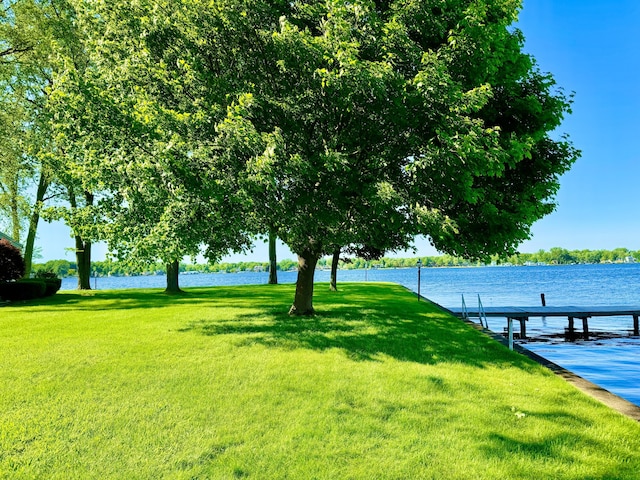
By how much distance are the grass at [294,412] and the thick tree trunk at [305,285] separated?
3.93 metres

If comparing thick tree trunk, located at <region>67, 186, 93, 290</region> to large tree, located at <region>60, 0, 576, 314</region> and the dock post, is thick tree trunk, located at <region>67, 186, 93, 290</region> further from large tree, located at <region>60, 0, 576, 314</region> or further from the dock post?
the dock post

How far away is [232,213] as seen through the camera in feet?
43.4

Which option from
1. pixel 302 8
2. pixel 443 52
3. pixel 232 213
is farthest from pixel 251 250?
pixel 443 52

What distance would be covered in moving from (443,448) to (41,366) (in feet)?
29.0

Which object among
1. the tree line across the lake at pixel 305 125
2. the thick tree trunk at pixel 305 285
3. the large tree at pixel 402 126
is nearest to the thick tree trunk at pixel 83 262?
the tree line across the lake at pixel 305 125

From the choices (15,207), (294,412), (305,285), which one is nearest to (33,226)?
(15,207)

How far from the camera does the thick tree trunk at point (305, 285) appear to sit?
17.1m

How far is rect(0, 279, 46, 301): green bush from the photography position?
82.1 ft

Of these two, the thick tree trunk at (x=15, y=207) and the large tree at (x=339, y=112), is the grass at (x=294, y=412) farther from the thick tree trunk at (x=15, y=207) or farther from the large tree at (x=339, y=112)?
the thick tree trunk at (x=15, y=207)

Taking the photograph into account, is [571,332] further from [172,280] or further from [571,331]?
[172,280]

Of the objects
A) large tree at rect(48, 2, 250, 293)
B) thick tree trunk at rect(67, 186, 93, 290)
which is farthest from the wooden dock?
thick tree trunk at rect(67, 186, 93, 290)

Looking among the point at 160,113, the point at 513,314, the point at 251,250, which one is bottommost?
the point at 513,314

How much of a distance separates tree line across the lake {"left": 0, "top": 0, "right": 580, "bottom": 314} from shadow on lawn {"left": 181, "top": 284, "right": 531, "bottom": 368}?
2.95 meters

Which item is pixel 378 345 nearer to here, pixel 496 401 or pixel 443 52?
pixel 496 401
